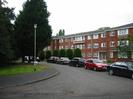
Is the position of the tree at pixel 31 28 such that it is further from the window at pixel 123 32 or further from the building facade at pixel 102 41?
the window at pixel 123 32

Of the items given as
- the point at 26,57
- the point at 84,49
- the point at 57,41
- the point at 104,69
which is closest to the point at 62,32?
the point at 57,41

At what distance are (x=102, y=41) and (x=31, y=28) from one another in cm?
3626

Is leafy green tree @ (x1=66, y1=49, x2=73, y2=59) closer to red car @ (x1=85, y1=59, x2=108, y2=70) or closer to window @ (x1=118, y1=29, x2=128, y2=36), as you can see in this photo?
window @ (x1=118, y1=29, x2=128, y2=36)

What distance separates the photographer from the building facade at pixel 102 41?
77081mm

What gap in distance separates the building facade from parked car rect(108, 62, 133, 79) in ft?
126

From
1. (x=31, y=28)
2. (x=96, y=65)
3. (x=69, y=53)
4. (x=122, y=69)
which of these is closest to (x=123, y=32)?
(x=69, y=53)

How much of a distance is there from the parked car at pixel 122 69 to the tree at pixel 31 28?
23.8 meters

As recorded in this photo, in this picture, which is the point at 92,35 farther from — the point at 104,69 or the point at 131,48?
the point at 104,69

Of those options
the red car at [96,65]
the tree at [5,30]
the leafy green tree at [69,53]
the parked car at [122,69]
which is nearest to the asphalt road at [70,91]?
the parked car at [122,69]

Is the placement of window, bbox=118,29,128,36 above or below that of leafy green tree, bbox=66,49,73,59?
above

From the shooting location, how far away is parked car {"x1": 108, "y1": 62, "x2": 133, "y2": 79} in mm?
29952

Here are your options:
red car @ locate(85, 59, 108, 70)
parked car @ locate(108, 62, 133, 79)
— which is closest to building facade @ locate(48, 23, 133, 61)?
red car @ locate(85, 59, 108, 70)

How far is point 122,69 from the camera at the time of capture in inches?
1224

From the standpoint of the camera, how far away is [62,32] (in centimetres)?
14525
